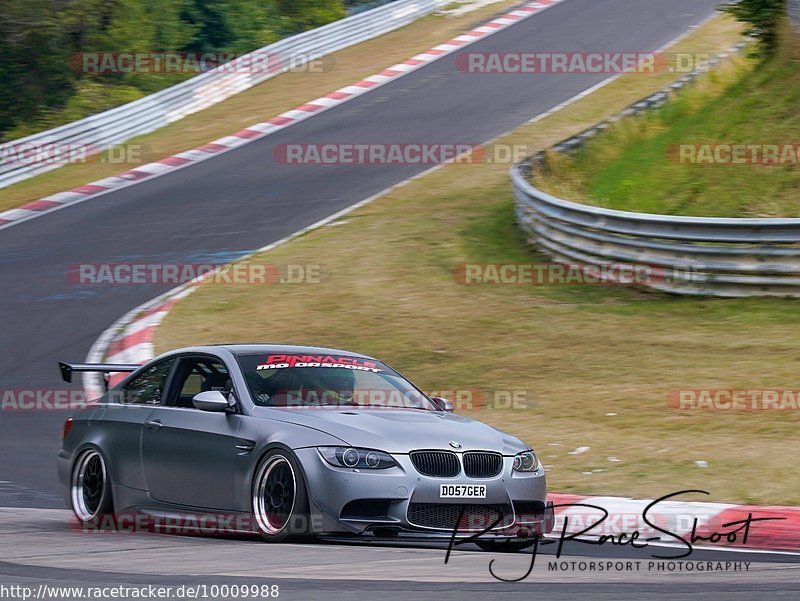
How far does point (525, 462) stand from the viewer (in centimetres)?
760

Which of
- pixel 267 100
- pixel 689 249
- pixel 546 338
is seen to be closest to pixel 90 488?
pixel 546 338

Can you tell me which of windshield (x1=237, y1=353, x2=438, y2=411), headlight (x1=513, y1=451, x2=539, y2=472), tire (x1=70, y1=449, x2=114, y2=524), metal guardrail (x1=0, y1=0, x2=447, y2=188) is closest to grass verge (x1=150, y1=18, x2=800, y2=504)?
headlight (x1=513, y1=451, x2=539, y2=472)

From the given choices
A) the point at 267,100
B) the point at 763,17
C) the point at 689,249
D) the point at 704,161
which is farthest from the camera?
the point at 267,100

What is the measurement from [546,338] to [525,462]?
23.1ft

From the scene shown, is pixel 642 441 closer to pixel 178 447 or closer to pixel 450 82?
pixel 178 447

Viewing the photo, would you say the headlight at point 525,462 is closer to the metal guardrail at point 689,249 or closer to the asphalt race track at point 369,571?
the asphalt race track at point 369,571

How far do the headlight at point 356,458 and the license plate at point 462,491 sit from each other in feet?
1.04

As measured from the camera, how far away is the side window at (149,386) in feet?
27.3

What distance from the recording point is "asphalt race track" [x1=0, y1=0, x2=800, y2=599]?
236 inches
